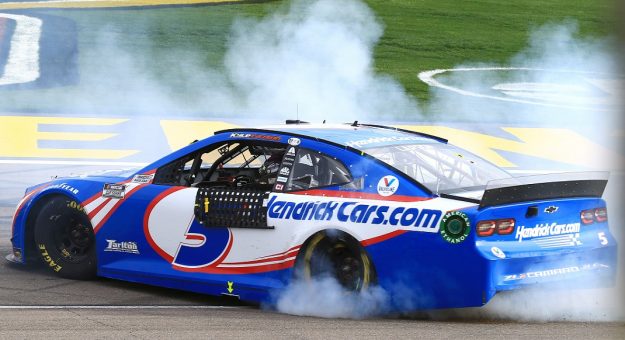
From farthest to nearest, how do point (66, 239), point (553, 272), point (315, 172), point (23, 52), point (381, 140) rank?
point (23, 52) < point (66, 239) < point (381, 140) < point (315, 172) < point (553, 272)

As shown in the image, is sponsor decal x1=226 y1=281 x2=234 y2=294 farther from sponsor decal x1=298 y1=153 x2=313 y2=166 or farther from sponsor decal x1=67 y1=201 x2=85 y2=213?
sponsor decal x1=67 y1=201 x2=85 y2=213

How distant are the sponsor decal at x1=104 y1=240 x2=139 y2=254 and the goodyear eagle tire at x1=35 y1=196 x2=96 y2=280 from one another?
7.5 inches

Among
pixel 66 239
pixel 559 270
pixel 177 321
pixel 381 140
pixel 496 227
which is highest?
pixel 381 140

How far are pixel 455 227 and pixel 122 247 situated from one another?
2.31 meters

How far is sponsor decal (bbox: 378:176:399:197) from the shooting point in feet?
18.0

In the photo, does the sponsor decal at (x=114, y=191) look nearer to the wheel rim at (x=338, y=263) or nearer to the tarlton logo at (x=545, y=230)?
the wheel rim at (x=338, y=263)

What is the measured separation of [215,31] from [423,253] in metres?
14.7

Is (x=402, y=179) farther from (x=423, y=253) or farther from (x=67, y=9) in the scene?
(x=67, y=9)

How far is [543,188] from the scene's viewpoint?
5410 millimetres

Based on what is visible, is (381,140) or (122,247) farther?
(122,247)

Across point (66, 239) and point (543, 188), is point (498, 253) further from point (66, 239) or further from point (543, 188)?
point (66, 239)

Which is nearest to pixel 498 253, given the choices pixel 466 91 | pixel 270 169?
pixel 270 169

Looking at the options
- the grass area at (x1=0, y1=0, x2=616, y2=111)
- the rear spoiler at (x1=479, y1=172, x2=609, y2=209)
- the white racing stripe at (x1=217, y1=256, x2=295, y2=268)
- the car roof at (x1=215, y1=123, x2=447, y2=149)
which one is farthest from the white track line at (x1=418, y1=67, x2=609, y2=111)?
the white racing stripe at (x1=217, y1=256, x2=295, y2=268)

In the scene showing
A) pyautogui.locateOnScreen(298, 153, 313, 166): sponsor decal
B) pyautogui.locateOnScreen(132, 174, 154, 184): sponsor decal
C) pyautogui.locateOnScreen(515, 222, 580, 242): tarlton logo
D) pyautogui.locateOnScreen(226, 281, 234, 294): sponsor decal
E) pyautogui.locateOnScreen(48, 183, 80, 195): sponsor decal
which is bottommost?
pyautogui.locateOnScreen(226, 281, 234, 294): sponsor decal
